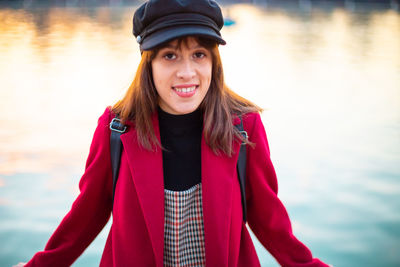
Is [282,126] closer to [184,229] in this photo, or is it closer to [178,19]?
[184,229]

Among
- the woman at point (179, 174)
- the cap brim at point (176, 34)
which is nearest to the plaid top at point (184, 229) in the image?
the woman at point (179, 174)

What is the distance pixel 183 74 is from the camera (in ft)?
4.25

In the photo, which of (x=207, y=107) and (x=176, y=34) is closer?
(x=176, y=34)

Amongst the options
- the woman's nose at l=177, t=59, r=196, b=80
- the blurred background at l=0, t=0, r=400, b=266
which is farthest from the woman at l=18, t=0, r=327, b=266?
the blurred background at l=0, t=0, r=400, b=266

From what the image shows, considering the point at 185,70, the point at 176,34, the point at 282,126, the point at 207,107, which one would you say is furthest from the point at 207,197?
the point at 282,126

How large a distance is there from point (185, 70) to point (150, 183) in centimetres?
40

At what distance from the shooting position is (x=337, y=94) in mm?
5961

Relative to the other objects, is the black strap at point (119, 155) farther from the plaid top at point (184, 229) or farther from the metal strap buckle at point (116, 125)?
the plaid top at point (184, 229)

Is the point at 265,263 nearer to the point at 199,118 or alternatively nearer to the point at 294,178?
the point at 294,178

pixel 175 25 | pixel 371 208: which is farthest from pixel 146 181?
pixel 371 208

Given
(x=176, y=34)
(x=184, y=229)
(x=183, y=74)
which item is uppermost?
(x=176, y=34)

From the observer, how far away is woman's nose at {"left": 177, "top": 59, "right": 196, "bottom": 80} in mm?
1297

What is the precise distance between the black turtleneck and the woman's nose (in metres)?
0.18

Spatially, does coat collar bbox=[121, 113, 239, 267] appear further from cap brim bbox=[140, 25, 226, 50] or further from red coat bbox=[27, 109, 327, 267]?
cap brim bbox=[140, 25, 226, 50]
